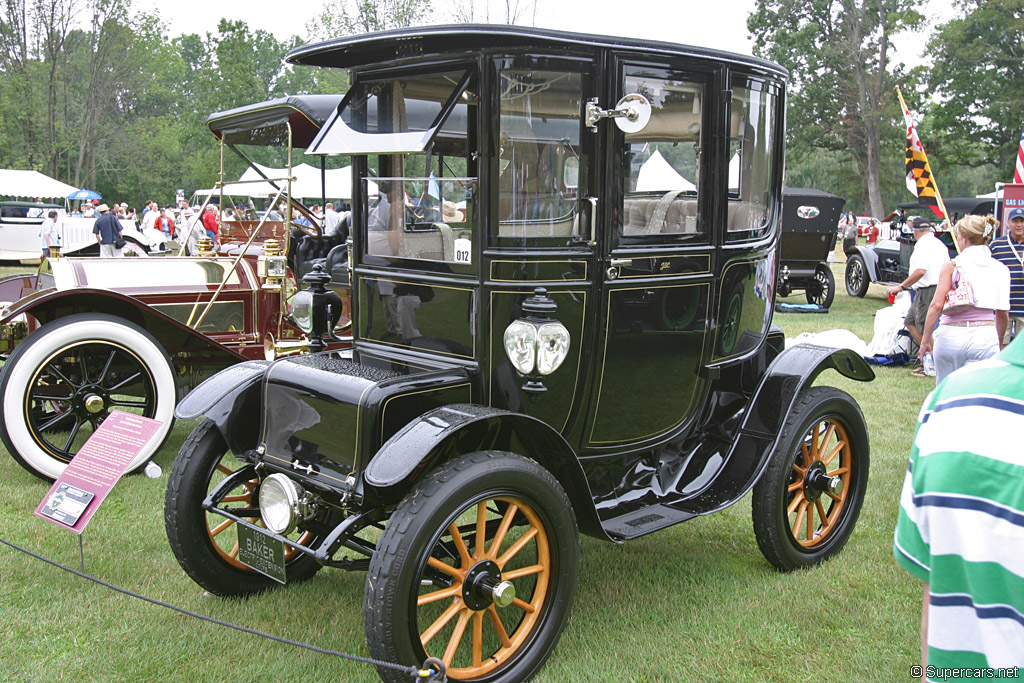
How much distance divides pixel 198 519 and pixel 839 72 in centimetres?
3646

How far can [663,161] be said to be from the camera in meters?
3.54

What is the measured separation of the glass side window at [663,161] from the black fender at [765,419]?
2.78 feet

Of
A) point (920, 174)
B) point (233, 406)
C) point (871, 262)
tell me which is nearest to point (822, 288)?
point (871, 262)

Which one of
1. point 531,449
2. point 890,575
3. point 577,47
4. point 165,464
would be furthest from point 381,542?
point 165,464

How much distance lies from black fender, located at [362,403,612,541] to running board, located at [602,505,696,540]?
3.1 inches

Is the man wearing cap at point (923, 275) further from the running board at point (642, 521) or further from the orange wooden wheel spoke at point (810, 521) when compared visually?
the running board at point (642, 521)

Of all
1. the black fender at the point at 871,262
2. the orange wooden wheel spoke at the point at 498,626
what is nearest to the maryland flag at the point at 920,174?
the black fender at the point at 871,262

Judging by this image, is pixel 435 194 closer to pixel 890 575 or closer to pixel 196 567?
pixel 196 567

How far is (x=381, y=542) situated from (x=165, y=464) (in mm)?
3527

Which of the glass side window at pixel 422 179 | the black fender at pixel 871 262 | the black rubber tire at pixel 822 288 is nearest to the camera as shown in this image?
the glass side window at pixel 422 179

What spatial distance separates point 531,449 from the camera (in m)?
3.09

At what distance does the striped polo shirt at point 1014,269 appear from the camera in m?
6.57

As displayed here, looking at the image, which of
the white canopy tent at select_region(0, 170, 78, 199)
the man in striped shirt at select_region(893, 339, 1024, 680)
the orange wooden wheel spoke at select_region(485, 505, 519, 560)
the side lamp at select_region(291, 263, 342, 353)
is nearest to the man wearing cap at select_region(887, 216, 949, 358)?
the side lamp at select_region(291, 263, 342, 353)

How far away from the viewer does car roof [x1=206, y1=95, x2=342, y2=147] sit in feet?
18.7
